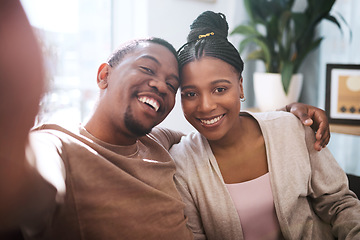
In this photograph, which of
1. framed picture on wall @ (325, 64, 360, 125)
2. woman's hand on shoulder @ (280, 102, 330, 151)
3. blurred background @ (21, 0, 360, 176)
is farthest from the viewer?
blurred background @ (21, 0, 360, 176)

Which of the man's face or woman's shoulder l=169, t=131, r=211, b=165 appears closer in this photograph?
the man's face

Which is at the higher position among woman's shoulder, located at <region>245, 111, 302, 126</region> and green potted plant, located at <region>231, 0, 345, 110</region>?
green potted plant, located at <region>231, 0, 345, 110</region>

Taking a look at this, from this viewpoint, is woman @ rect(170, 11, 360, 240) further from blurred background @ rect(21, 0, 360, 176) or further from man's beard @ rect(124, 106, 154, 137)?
blurred background @ rect(21, 0, 360, 176)

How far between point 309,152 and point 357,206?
0.24m

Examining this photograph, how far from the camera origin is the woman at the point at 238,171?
1.17 m

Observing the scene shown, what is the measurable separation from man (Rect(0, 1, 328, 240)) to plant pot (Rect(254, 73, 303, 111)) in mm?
1551

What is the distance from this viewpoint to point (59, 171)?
75 centimetres


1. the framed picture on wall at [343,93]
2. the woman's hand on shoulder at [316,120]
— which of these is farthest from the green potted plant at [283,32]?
the woman's hand on shoulder at [316,120]

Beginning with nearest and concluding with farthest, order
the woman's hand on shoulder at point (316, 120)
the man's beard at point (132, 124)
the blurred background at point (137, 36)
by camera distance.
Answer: the man's beard at point (132, 124), the woman's hand on shoulder at point (316, 120), the blurred background at point (137, 36)

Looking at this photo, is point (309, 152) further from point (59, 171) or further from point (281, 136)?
point (59, 171)

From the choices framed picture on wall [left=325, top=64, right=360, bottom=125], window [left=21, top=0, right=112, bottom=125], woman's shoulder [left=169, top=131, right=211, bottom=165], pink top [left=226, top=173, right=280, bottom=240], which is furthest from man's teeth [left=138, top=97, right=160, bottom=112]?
framed picture on wall [left=325, top=64, right=360, bottom=125]

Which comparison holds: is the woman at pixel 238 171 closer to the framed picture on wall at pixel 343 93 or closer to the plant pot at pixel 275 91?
the framed picture on wall at pixel 343 93

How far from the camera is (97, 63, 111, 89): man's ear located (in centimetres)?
107

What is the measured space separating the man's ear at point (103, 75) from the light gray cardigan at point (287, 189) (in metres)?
0.38
